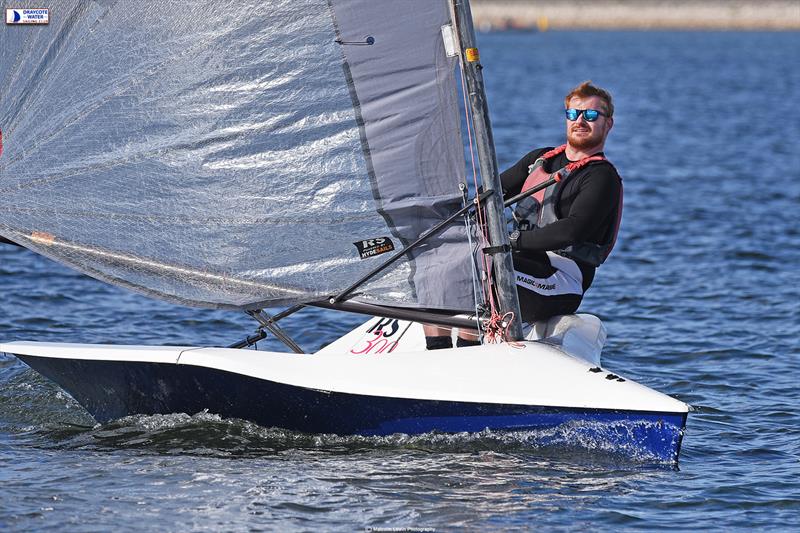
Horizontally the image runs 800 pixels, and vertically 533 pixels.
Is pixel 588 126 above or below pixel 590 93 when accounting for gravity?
below

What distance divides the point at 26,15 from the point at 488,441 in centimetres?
260

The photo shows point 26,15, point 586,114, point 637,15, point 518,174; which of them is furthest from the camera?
point 637,15

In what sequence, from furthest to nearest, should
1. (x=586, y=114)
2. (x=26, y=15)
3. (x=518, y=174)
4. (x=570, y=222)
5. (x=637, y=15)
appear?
(x=637, y=15), (x=518, y=174), (x=586, y=114), (x=570, y=222), (x=26, y=15)

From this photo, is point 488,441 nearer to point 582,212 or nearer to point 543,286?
point 543,286

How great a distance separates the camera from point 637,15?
79688 millimetres

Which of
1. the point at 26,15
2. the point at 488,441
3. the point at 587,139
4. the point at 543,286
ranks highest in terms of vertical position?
the point at 26,15

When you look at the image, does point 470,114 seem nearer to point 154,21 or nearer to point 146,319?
point 154,21

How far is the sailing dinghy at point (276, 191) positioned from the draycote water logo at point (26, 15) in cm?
4

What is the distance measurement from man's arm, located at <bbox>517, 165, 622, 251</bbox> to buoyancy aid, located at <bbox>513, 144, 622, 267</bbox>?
62mm

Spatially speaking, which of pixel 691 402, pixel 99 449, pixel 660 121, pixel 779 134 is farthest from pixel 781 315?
pixel 660 121

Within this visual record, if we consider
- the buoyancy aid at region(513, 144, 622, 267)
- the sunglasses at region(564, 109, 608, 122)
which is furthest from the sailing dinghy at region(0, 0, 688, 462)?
the sunglasses at region(564, 109, 608, 122)

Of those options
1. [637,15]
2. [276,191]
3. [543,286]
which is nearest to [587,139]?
[543,286]

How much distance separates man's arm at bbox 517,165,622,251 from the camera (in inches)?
211

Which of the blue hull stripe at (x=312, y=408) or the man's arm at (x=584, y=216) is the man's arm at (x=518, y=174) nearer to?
the man's arm at (x=584, y=216)
